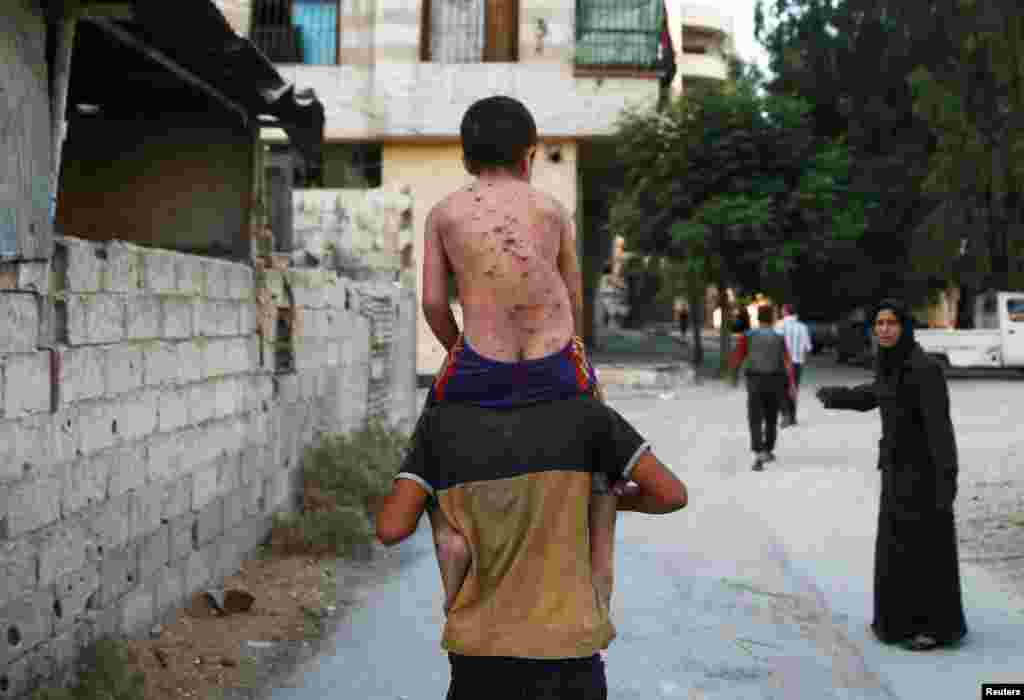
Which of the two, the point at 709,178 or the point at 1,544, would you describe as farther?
the point at 709,178

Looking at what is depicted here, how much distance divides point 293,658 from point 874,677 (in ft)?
8.75

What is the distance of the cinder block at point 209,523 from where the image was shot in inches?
287

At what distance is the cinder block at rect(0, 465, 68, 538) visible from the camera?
4.80 meters

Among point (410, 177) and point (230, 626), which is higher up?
point (410, 177)

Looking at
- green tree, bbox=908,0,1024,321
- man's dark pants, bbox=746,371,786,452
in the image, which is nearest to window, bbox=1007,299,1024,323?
green tree, bbox=908,0,1024,321

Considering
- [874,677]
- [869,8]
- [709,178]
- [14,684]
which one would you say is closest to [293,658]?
[14,684]

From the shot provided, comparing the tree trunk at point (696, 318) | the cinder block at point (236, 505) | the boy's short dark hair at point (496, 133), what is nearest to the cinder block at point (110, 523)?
the cinder block at point (236, 505)

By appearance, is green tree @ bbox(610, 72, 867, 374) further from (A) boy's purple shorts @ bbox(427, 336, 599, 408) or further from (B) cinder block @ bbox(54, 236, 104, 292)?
(A) boy's purple shorts @ bbox(427, 336, 599, 408)

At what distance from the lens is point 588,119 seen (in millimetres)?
26328

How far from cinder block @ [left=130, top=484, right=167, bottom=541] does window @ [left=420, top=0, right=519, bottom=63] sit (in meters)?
20.9

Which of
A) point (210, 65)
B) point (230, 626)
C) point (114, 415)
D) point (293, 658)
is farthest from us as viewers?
point (210, 65)

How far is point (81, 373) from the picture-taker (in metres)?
5.54

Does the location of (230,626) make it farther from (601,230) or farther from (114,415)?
(601,230)

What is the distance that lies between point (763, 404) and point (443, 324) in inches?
427
